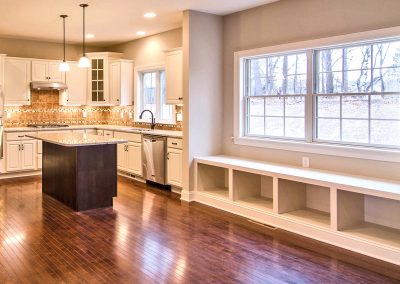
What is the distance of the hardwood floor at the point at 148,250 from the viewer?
10.3 ft

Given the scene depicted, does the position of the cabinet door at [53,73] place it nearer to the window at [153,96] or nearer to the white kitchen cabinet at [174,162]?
the window at [153,96]

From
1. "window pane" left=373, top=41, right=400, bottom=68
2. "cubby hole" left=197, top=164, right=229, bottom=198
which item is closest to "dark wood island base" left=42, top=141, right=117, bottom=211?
"cubby hole" left=197, top=164, right=229, bottom=198

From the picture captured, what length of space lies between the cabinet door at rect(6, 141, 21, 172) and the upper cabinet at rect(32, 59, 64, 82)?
1.40m

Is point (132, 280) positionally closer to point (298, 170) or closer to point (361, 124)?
point (298, 170)

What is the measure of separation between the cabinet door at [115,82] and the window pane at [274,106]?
361cm

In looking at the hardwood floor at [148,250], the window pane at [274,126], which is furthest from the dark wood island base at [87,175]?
the window pane at [274,126]

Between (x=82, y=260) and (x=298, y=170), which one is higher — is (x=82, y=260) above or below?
below

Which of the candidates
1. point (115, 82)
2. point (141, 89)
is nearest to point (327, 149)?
point (141, 89)

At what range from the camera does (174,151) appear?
603 cm

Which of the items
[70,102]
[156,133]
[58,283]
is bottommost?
[58,283]

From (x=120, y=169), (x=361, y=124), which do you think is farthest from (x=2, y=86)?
(x=361, y=124)

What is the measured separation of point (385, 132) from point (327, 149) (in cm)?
64

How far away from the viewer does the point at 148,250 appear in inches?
146

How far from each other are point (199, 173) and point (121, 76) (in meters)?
3.22
